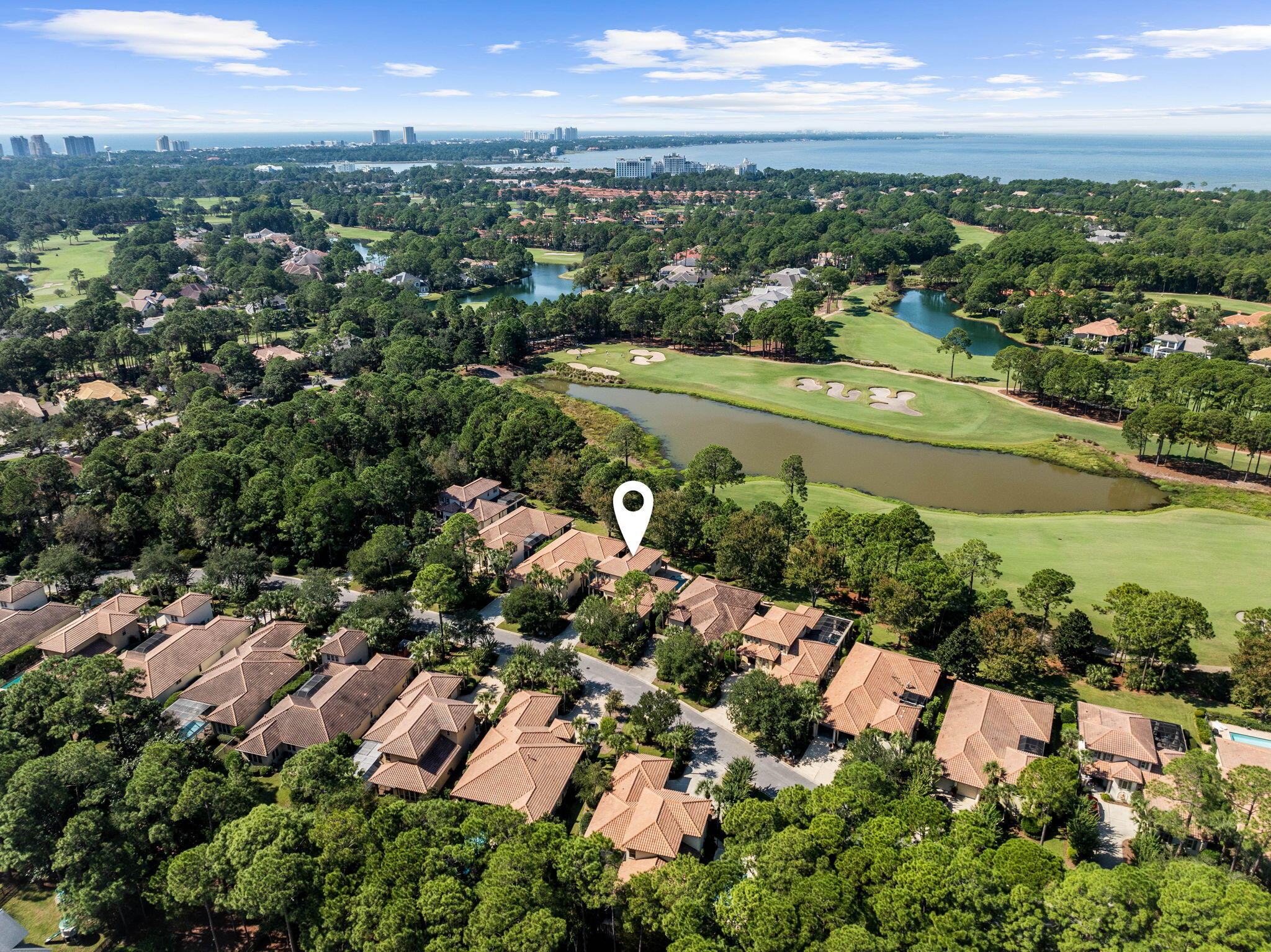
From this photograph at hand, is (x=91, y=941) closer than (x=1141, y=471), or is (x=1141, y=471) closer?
(x=91, y=941)

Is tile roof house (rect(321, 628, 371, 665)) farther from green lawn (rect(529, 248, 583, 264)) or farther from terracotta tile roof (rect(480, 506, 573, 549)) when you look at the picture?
green lawn (rect(529, 248, 583, 264))

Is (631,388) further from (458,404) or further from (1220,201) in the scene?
(1220,201)

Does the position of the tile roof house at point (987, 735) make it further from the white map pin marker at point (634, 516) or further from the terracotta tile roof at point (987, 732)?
the white map pin marker at point (634, 516)

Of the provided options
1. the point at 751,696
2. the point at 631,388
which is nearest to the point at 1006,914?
the point at 751,696

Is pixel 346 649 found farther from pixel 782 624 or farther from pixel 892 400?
pixel 892 400

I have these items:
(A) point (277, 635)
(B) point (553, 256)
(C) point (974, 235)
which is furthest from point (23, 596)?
(C) point (974, 235)

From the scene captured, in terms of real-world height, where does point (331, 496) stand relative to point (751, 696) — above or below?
above
